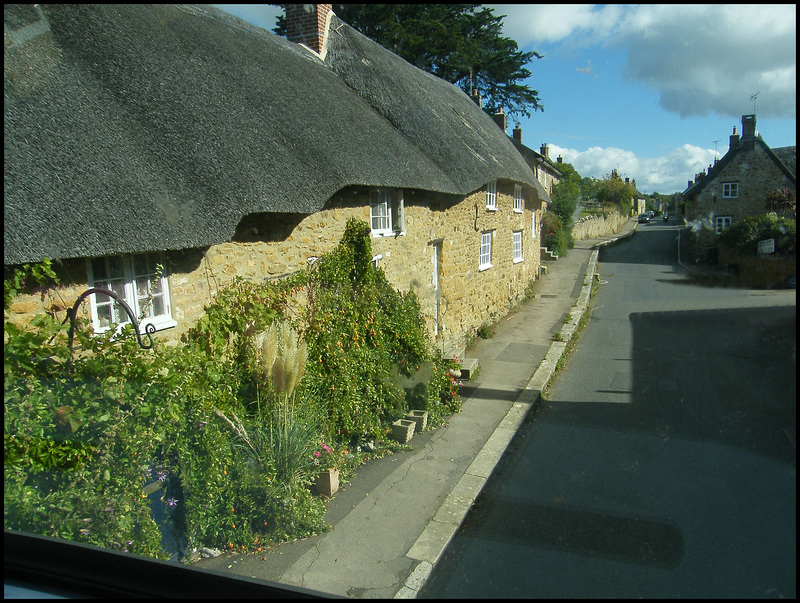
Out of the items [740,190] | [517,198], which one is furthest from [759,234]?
[517,198]

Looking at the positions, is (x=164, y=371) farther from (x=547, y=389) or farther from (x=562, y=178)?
(x=562, y=178)

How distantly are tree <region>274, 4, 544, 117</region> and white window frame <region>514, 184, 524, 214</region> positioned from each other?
4625mm

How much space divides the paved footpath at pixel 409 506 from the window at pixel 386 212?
285 centimetres

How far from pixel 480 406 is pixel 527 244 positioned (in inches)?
449

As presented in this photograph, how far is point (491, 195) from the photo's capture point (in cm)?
1373

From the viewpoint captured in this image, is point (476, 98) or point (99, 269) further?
point (476, 98)

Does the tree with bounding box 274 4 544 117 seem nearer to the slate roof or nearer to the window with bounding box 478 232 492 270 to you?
the window with bounding box 478 232 492 270

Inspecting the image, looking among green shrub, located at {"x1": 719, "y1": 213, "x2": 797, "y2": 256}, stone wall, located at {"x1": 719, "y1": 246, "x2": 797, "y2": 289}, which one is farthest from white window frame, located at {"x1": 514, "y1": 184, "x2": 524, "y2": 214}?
stone wall, located at {"x1": 719, "y1": 246, "x2": 797, "y2": 289}

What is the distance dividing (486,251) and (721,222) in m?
8.76

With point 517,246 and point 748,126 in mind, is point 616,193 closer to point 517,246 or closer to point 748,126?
point 517,246

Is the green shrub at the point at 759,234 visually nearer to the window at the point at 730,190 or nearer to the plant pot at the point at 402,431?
the window at the point at 730,190

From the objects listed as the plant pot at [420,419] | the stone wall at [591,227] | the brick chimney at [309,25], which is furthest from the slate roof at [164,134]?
the stone wall at [591,227]

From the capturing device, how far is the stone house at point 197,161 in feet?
13.1

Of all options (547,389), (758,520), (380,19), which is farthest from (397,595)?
(380,19)
